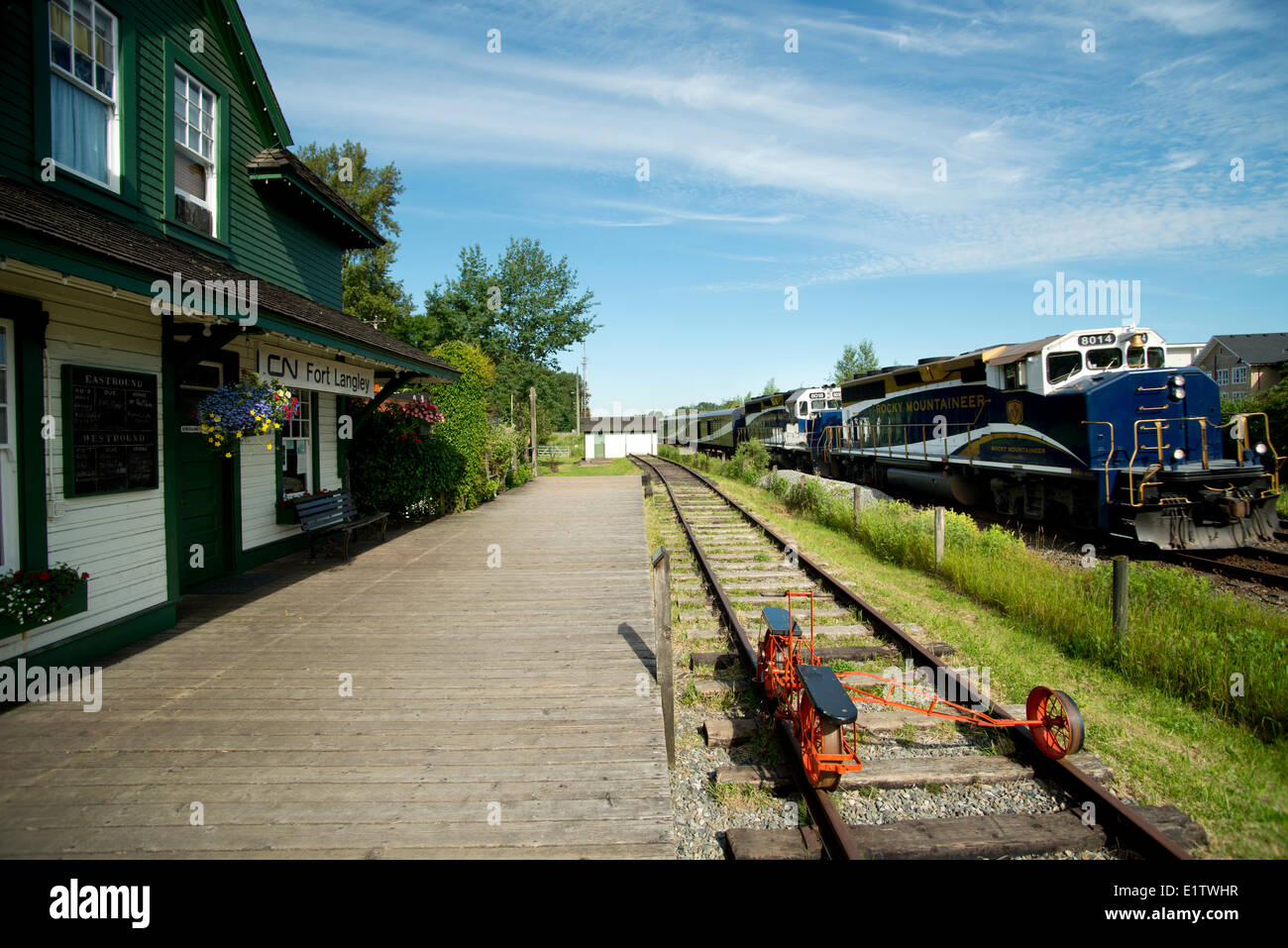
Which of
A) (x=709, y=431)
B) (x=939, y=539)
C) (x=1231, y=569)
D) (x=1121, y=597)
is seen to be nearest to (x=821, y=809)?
(x=1121, y=597)

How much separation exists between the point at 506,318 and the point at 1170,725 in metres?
47.2

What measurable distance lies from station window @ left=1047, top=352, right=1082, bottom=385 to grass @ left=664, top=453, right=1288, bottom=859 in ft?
17.5

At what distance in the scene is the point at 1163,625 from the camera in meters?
6.09

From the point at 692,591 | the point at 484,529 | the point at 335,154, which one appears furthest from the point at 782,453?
the point at 335,154

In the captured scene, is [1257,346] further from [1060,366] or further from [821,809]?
[821,809]

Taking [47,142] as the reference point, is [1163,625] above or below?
below

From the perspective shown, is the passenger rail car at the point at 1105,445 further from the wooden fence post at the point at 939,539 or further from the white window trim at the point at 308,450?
the white window trim at the point at 308,450

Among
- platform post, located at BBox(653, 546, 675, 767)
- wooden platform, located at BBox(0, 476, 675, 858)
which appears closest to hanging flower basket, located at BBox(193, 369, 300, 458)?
wooden platform, located at BBox(0, 476, 675, 858)

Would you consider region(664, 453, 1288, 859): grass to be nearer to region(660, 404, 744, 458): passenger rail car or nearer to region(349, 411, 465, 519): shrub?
region(349, 411, 465, 519): shrub

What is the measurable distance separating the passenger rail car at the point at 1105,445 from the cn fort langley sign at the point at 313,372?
1200cm

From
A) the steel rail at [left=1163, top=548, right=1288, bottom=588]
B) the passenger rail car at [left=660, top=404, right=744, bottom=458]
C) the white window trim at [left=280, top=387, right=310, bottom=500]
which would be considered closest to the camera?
the steel rail at [left=1163, top=548, right=1288, bottom=588]

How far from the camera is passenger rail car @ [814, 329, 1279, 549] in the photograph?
1029 centimetres
